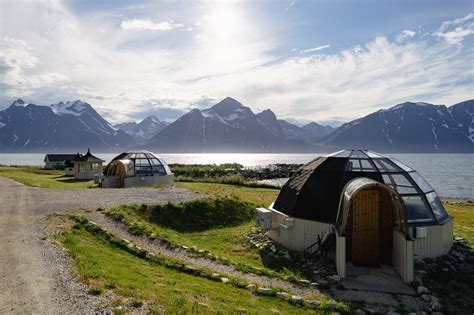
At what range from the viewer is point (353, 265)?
13.7m

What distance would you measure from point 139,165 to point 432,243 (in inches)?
1099

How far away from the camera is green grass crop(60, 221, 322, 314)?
8070mm

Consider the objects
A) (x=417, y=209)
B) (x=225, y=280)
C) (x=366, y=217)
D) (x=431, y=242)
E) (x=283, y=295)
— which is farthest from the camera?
(x=417, y=209)

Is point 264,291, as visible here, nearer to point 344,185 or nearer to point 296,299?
point 296,299

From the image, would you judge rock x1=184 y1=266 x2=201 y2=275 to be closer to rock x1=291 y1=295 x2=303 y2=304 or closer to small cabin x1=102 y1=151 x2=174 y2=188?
rock x1=291 y1=295 x2=303 y2=304

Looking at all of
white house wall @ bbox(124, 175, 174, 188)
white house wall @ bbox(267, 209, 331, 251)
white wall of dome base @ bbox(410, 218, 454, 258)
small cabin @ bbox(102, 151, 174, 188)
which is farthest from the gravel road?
small cabin @ bbox(102, 151, 174, 188)

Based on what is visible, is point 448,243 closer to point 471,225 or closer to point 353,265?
point 353,265

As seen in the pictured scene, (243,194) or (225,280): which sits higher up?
(243,194)

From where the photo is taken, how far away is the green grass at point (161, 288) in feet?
26.5

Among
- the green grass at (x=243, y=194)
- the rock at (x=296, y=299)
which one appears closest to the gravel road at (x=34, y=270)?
the rock at (x=296, y=299)

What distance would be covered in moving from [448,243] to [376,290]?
6376mm

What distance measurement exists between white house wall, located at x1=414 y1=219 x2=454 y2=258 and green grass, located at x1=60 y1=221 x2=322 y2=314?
24.5 feet

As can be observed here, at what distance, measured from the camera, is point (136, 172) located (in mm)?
33750

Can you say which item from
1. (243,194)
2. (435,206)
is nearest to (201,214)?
(243,194)
